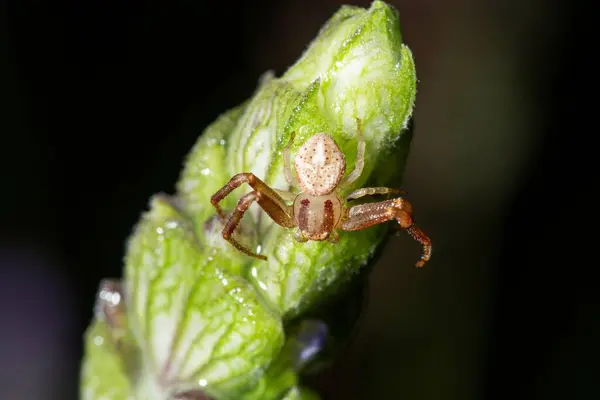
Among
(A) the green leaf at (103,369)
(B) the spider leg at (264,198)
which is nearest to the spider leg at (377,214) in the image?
(B) the spider leg at (264,198)

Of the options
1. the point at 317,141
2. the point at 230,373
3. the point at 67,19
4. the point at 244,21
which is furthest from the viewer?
the point at 244,21

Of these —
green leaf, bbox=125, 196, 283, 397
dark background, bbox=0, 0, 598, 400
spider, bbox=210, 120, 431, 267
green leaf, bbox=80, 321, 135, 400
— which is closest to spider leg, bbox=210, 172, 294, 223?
spider, bbox=210, 120, 431, 267

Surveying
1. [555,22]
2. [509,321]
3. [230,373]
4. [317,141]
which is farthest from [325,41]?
[555,22]

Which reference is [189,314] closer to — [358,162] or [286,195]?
[286,195]

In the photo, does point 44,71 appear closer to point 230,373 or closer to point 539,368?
point 539,368

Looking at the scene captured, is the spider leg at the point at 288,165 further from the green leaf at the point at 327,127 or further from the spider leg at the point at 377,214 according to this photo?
the spider leg at the point at 377,214

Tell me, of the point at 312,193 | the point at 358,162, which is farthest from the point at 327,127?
the point at 312,193
